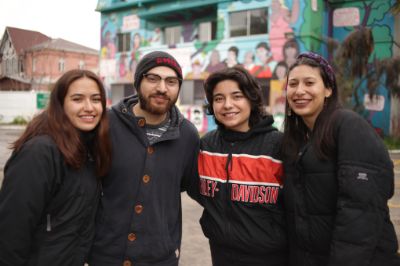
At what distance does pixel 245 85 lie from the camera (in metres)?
2.72

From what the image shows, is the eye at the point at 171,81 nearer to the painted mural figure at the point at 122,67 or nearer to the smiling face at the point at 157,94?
the smiling face at the point at 157,94

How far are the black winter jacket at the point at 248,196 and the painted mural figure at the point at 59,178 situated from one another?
793 mm

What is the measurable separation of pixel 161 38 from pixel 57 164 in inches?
756

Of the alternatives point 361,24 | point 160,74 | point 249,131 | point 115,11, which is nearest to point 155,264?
point 249,131

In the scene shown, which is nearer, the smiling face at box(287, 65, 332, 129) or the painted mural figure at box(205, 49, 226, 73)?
the smiling face at box(287, 65, 332, 129)

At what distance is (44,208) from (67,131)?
48 cm

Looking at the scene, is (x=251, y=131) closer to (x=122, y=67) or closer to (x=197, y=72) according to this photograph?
(x=197, y=72)

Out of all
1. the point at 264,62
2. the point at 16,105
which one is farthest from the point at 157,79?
the point at 16,105

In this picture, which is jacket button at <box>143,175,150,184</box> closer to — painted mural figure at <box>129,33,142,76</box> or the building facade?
the building facade

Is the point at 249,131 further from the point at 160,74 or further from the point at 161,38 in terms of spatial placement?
the point at 161,38

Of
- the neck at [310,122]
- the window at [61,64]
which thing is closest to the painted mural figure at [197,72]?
the neck at [310,122]

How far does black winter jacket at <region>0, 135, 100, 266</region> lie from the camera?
2.11 metres

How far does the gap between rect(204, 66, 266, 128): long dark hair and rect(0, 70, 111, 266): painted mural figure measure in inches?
31.5

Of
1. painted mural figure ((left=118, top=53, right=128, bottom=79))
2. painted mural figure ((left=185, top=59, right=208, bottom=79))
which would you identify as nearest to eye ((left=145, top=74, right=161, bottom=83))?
painted mural figure ((left=185, top=59, right=208, bottom=79))
